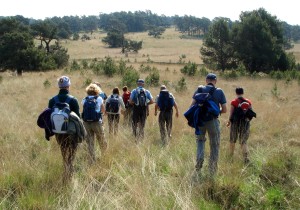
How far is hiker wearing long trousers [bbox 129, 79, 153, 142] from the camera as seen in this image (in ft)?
29.6

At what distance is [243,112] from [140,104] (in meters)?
2.77

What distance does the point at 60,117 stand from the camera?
16.7 feet

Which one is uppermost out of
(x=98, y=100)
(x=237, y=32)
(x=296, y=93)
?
(x=237, y=32)

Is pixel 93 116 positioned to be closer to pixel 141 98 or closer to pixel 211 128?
pixel 211 128

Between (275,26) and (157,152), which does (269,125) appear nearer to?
(157,152)

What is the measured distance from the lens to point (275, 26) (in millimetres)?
37688

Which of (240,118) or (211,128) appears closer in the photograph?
(211,128)

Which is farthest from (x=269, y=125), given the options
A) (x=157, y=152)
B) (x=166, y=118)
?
(x=157, y=152)

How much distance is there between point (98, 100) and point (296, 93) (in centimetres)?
1618

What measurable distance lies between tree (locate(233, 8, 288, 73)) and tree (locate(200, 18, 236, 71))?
3.53ft

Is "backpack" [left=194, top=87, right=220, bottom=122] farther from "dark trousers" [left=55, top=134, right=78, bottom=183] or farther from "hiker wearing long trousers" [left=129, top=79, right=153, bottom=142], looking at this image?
"hiker wearing long trousers" [left=129, top=79, right=153, bottom=142]

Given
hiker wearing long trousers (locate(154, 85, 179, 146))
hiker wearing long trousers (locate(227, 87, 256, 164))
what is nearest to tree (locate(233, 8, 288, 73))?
hiker wearing long trousers (locate(154, 85, 179, 146))

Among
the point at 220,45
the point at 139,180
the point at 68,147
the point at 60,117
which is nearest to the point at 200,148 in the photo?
the point at 139,180

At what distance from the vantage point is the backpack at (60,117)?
507cm
